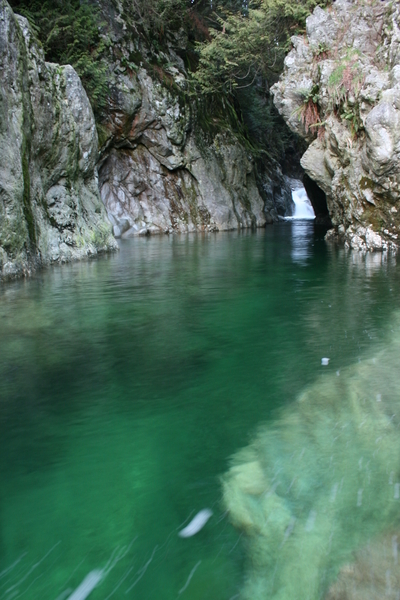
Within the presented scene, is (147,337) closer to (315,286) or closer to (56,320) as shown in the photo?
(56,320)

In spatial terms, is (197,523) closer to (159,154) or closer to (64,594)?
(64,594)

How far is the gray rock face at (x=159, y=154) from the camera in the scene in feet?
78.2

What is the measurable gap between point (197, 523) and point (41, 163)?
39.6ft

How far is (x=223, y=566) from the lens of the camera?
2.45m

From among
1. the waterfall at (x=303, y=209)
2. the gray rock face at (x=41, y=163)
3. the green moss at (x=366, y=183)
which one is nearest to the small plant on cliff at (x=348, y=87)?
the green moss at (x=366, y=183)

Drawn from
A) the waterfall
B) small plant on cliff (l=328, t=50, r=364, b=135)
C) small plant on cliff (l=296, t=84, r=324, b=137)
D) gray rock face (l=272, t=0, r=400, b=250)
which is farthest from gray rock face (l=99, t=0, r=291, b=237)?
the waterfall

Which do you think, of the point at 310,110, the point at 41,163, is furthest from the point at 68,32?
the point at 310,110

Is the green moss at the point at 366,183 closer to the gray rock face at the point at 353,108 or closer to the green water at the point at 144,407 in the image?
the gray rock face at the point at 353,108

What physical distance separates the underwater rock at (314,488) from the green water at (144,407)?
12 centimetres

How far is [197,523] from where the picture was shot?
2.75 m

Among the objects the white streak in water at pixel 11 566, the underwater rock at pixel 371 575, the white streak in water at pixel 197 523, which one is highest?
the white streak in water at pixel 11 566

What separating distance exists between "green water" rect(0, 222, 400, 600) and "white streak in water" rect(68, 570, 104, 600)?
0.04 metres

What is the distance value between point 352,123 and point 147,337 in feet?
37.1

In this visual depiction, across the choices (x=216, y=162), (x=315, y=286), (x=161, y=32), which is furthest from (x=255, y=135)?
(x=315, y=286)
